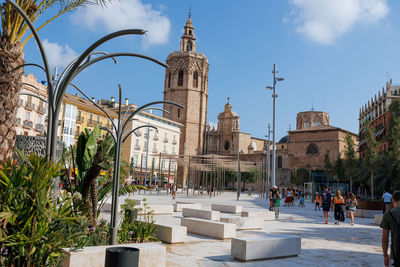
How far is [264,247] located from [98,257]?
3.29 m

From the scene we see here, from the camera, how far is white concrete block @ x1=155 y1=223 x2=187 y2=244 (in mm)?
8273

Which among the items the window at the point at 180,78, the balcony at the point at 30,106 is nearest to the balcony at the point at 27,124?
the balcony at the point at 30,106

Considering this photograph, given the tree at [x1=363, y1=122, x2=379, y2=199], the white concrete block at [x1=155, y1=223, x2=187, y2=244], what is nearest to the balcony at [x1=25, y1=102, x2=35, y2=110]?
the tree at [x1=363, y1=122, x2=379, y2=199]

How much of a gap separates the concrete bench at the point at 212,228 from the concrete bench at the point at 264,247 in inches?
80.1

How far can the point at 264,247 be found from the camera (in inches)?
279

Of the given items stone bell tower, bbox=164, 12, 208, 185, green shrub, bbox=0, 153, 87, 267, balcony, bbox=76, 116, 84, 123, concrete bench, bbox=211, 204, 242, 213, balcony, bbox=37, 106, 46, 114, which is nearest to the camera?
green shrub, bbox=0, 153, 87, 267

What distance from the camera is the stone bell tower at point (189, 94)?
69938mm

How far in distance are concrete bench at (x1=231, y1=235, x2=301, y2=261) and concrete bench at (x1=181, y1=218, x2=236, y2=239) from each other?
203 cm

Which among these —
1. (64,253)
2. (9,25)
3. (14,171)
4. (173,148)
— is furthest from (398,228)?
(173,148)

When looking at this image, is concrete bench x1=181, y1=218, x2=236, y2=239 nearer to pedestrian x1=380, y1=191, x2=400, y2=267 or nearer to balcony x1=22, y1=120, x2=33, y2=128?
pedestrian x1=380, y1=191, x2=400, y2=267

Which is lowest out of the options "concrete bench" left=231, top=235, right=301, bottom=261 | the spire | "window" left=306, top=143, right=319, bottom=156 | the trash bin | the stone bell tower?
"concrete bench" left=231, top=235, right=301, bottom=261

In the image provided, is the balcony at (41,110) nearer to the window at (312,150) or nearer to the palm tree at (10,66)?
the palm tree at (10,66)

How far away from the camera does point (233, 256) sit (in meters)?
7.02

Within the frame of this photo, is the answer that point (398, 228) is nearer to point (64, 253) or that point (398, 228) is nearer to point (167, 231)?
point (64, 253)
